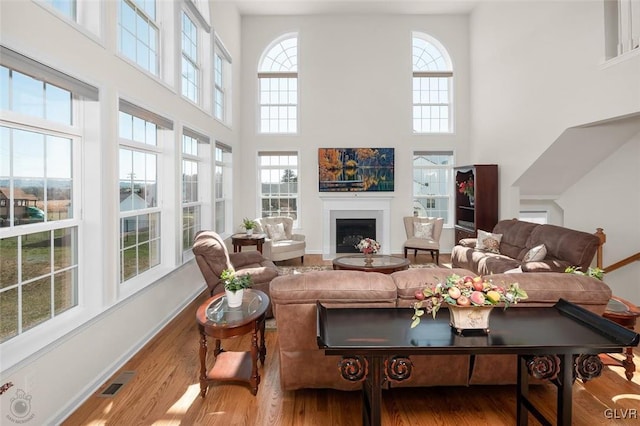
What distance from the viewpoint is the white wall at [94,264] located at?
6.48 ft

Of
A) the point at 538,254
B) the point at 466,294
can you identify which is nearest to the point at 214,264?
the point at 466,294

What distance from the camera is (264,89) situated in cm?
794

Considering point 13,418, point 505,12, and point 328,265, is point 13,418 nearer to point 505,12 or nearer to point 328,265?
point 328,265

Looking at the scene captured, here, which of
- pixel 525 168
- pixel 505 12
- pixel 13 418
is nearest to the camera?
pixel 13 418

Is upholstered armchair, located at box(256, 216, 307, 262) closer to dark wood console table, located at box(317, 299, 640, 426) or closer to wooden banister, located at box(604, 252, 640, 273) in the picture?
dark wood console table, located at box(317, 299, 640, 426)

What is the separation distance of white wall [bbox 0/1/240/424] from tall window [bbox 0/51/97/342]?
0.10m

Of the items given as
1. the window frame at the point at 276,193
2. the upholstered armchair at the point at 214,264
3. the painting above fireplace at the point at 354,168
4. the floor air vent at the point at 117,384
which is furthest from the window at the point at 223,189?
the floor air vent at the point at 117,384

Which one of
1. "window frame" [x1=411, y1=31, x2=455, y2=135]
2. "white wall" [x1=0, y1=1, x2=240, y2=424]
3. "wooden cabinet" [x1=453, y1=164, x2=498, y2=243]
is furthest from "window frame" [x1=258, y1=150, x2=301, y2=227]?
"white wall" [x1=0, y1=1, x2=240, y2=424]

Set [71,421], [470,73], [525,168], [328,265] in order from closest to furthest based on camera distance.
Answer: [71,421] → [525,168] → [328,265] → [470,73]

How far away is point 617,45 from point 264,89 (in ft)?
20.7

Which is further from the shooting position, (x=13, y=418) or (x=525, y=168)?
(x=525, y=168)

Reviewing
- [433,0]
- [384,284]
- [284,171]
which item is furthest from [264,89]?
[384,284]

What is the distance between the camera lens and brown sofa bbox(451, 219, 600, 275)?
3898 millimetres

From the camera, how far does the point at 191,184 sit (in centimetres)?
502
